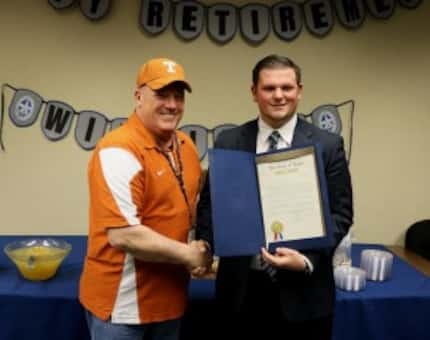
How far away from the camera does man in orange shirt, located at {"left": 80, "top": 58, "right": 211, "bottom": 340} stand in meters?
1.24

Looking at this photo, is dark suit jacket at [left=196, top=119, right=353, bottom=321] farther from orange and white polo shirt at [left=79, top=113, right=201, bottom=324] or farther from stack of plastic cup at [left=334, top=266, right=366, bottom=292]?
stack of plastic cup at [left=334, top=266, right=366, bottom=292]

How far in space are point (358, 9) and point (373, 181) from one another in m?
1.01

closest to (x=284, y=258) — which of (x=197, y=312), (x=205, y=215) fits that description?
(x=205, y=215)

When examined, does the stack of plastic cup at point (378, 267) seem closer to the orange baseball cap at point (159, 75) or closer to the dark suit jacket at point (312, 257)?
the dark suit jacket at point (312, 257)

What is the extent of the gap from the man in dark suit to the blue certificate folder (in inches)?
3.0

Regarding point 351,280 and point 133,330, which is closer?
point 133,330

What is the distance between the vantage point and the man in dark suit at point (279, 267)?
1.35m

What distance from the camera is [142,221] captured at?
1.31 metres

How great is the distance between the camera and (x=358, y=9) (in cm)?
255

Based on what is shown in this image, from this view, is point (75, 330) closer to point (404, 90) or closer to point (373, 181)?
point (373, 181)

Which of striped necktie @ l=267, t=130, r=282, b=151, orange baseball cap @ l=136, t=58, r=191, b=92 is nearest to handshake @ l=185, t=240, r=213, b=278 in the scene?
striped necktie @ l=267, t=130, r=282, b=151

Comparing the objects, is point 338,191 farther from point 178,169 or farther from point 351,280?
point 351,280

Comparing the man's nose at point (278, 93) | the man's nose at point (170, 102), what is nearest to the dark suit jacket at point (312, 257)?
the man's nose at point (278, 93)

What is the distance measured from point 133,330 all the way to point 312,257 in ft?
1.88
